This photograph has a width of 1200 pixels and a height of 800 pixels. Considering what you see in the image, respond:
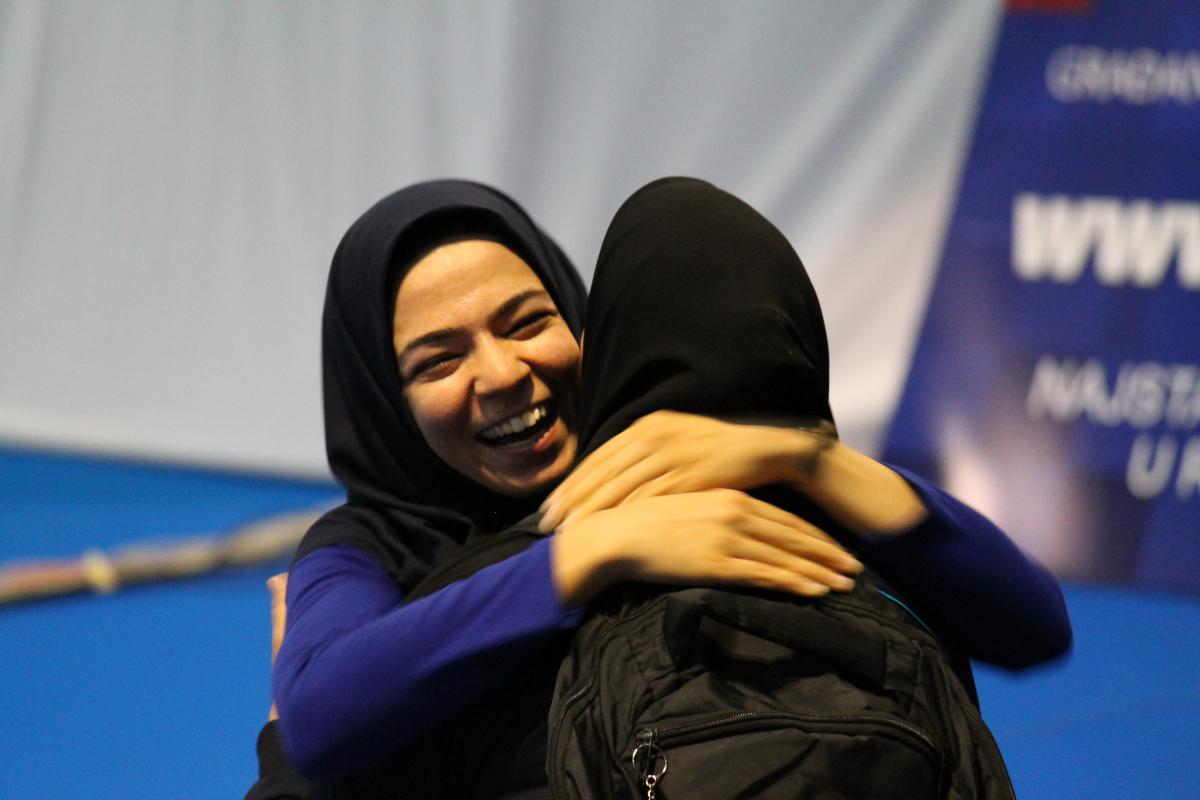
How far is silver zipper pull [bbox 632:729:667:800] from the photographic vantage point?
0.91 metres

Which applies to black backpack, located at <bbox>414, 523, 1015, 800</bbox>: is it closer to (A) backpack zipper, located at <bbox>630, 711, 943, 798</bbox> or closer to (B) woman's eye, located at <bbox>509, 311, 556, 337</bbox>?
(A) backpack zipper, located at <bbox>630, 711, 943, 798</bbox>

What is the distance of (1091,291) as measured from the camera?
3312 mm

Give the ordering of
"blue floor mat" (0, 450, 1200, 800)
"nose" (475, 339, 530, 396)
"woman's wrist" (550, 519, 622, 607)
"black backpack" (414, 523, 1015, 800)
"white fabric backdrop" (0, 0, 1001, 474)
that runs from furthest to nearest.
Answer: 1. "white fabric backdrop" (0, 0, 1001, 474)
2. "blue floor mat" (0, 450, 1200, 800)
3. "nose" (475, 339, 530, 396)
4. "woman's wrist" (550, 519, 622, 607)
5. "black backpack" (414, 523, 1015, 800)

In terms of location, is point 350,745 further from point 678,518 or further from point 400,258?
point 400,258

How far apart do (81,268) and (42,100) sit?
0.56m

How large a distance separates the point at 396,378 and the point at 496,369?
160 mm

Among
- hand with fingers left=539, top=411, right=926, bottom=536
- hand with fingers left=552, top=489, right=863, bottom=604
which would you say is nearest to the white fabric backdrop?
hand with fingers left=539, top=411, right=926, bottom=536

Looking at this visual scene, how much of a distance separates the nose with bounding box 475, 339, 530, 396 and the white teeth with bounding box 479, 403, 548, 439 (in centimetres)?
4

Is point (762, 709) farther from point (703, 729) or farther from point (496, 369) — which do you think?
point (496, 369)

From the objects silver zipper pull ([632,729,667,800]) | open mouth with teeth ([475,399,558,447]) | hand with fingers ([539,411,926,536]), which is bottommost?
silver zipper pull ([632,729,667,800])

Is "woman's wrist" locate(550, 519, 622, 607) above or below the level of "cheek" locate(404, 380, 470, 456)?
below

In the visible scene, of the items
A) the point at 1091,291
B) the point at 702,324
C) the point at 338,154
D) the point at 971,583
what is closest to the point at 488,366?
the point at 702,324

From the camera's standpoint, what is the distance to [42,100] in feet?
13.5

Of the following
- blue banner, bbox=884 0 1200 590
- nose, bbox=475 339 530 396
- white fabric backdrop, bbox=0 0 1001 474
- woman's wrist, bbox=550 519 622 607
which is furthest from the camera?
white fabric backdrop, bbox=0 0 1001 474
